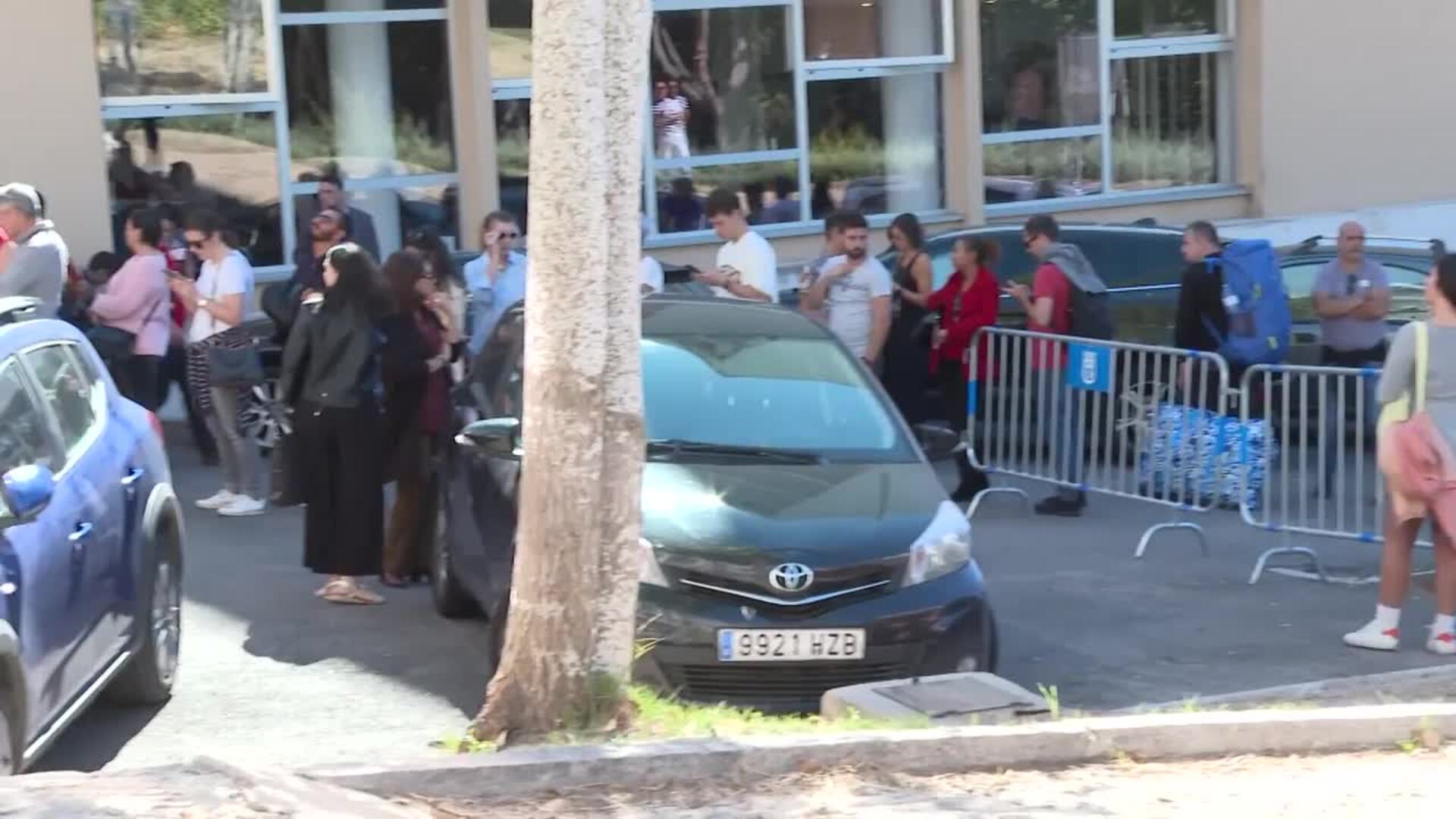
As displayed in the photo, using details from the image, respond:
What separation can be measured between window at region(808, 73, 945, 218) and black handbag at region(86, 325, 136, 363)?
8669 mm

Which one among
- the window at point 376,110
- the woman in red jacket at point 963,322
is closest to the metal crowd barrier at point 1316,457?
the woman in red jacket at point 963,322

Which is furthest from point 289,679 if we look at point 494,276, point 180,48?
point 180,48

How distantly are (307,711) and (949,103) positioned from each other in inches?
532

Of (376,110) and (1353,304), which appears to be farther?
(376,110)

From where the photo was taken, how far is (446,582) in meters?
9.34

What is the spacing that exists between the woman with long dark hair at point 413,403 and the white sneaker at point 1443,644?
467 cm

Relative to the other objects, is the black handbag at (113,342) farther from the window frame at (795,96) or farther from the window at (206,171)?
the window frame at (795,96)

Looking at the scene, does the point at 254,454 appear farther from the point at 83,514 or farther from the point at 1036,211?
the point at 1036,211

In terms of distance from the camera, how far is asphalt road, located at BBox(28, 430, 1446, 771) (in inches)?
299

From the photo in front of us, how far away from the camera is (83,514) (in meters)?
6.92

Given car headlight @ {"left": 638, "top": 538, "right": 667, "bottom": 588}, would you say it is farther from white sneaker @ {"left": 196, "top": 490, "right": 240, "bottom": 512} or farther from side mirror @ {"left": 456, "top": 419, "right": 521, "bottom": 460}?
white sneaker @ {"left": 196, "top": 490, "right": 240, "bottom": 512}

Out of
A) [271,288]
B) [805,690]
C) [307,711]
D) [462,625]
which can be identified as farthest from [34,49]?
[805,690]

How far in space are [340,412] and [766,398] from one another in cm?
202

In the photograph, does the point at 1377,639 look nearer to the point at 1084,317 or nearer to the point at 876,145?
the point at 1084,317
